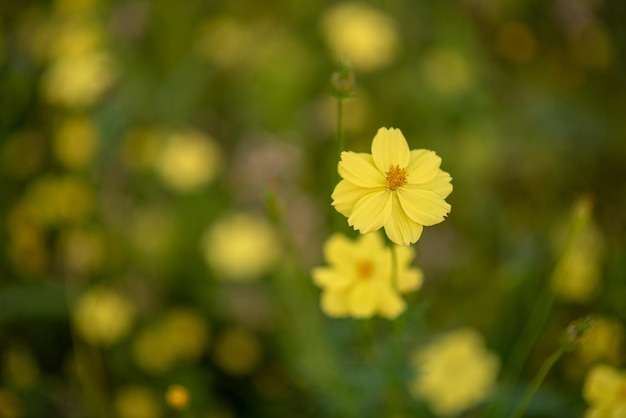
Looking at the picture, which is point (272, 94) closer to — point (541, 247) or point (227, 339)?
point (227, 339)

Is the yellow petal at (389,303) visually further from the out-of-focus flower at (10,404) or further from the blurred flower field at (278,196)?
the out-of-focus flower at (10,404)

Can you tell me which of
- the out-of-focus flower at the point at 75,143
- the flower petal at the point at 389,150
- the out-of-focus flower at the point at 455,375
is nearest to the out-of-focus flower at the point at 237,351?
the out-of-focus flower at the point at 455,375

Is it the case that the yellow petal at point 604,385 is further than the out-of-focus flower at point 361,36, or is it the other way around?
the out-of-focus flower at point 361,36

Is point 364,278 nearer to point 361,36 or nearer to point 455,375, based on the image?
point 455,375

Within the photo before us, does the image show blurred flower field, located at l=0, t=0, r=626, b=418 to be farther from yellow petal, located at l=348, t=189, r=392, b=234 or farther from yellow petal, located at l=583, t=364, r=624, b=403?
yellow petal, located at l=348, t=189, r=392, b=234

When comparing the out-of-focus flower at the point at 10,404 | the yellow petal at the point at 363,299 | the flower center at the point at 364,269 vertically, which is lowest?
the out-of-focus flower at the point at 10,404

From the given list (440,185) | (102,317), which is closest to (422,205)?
(440,185)
